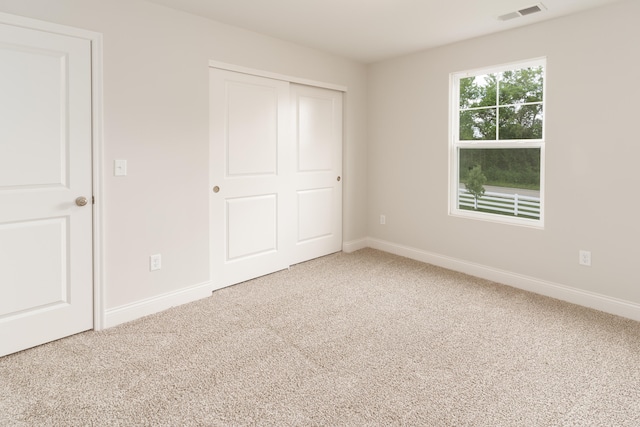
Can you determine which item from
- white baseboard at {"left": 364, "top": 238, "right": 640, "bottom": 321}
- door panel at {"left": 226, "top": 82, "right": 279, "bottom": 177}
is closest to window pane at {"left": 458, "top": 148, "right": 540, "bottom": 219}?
white baseboard at {"left": 364, "top": 238, "right": 640, "bottom": 321}

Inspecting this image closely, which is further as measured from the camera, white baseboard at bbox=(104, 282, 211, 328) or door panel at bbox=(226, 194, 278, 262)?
door panel at bbox=(226, 194, 278, 262)

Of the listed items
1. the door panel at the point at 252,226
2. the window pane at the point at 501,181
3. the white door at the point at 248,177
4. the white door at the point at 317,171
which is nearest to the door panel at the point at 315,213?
the white door at the point at 317,171

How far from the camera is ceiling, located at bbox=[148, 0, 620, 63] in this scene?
291 centimetres

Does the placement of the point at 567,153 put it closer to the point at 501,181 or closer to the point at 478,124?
the point at 501,181

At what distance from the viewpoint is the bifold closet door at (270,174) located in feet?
11.4

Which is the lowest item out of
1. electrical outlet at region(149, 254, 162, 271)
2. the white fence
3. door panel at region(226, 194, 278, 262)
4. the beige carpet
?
the beige carpet

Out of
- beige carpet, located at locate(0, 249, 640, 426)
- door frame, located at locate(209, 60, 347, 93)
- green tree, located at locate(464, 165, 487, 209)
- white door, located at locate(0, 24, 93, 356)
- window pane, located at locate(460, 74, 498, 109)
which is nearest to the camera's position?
beige carpet, located at locate(0, 249, 640, 426)

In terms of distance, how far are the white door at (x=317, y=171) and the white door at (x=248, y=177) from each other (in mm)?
197

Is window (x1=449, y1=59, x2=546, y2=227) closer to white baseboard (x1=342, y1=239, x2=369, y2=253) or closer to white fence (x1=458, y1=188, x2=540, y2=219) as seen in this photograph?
white fence (x1=458, y1=188, x2=540, y2=219)

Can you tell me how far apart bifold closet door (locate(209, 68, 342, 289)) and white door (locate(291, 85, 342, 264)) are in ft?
0.04

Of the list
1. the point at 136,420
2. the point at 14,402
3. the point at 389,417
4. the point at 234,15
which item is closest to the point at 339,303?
the point at 389,417

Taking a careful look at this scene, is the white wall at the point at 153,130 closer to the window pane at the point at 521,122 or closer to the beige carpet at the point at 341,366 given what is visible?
the beige carpet at the point at 341,366

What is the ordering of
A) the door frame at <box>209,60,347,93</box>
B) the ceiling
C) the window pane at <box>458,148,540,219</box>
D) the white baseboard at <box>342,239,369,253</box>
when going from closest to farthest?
the ceiling → the door frame at <box>209,60,347,93</box> → the window pane at <box>458,148,540,219</box> → the white baseboard at <box>342,239,369,253</box>

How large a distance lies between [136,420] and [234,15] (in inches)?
116
